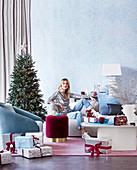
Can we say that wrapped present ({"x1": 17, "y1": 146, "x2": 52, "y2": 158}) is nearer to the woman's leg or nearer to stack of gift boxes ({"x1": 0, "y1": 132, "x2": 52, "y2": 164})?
stack of gift boxes ({"x1": 0, "y1": 132, "x2": 52, "y2": 164})

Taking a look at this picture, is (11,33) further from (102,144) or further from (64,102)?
(102,144)

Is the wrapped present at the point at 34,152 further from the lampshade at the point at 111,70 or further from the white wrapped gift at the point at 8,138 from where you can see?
the lampshade at the point at 111,70

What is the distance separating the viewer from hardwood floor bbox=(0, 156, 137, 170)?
12.4ft

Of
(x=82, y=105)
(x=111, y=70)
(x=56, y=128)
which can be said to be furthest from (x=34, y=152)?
(x=111, y=70)

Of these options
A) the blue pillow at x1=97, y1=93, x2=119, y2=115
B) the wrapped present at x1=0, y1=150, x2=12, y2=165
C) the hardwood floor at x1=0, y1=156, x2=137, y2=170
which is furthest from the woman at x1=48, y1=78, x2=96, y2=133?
the wrapped present at x1=0, y1=150, x2=12, y2=165

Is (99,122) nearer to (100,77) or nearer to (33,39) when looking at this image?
(100,77)

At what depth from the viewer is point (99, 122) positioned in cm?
507

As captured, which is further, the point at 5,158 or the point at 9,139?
the point at 9,139

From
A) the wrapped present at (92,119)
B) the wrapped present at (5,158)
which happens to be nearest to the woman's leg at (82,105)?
the wrapped present at (92,119)

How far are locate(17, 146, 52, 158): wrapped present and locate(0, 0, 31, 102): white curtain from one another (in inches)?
141

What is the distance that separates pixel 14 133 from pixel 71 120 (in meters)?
1.61

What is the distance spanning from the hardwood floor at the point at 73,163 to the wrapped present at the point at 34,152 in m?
0.09

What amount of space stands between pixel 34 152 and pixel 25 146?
21 cm

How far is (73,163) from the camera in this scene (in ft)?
13.1
